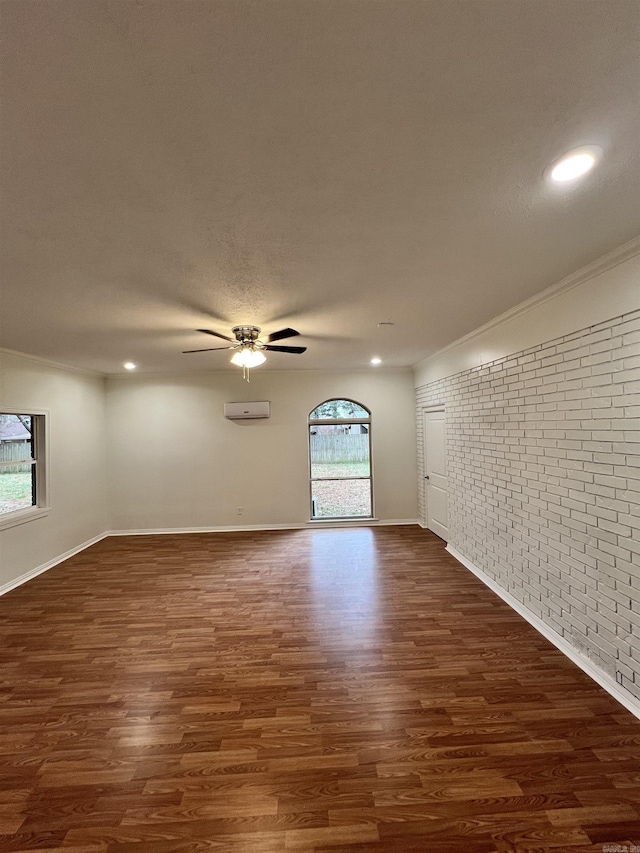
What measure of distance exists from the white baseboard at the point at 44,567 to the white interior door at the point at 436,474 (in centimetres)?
527

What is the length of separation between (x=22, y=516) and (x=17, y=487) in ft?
1.35

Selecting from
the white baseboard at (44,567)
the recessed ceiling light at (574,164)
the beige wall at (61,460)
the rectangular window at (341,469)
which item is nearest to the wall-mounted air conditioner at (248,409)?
the rectangular window at (341,469)

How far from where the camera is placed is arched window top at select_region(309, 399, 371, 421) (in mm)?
6105

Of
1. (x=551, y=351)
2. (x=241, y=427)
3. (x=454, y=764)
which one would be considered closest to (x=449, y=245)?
(x=551, y=351)

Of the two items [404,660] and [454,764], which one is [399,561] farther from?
[454,764]

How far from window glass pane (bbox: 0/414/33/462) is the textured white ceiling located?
8.91 feet

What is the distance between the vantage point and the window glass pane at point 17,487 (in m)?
4.15

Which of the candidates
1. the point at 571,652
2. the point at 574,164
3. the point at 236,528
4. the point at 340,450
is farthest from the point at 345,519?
the point at 574,164

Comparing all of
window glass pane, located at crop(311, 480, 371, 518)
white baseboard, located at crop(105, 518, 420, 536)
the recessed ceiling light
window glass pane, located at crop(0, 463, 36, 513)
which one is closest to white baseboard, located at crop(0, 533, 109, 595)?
white baseboard, located at crop(105, 518, 420, 536)

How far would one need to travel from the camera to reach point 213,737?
1939 mm

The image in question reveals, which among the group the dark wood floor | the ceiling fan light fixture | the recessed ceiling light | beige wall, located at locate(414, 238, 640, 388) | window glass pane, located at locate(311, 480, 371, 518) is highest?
the recessed ceiling light

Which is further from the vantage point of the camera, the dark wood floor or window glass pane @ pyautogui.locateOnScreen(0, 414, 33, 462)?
window glass pane @ pyautogui.locateOnScreen(0, 414, 33, 462)

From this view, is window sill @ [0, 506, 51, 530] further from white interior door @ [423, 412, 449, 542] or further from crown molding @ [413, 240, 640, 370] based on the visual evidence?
crown molding @ [413, 240, 640, 370]

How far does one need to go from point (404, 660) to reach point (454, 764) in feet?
2.57
